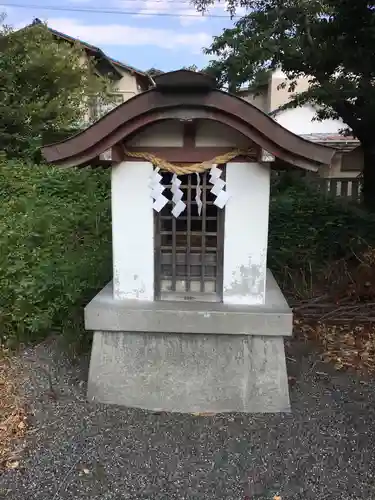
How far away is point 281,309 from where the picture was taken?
3619 mm

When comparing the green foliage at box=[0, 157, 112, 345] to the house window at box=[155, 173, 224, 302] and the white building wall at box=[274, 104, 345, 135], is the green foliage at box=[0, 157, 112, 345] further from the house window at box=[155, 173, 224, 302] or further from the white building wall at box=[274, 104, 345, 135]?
the white building wall at box=[274, 104, 345, 135]

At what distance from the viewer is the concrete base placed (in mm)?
3590

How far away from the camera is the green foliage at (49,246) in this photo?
4.84m

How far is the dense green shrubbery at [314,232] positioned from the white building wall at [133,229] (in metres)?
2.94

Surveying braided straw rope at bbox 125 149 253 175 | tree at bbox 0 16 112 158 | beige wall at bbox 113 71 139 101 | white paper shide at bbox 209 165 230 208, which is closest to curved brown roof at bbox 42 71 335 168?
braided straw rope at bbox 125 149 253 175

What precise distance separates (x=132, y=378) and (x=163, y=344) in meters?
0.37

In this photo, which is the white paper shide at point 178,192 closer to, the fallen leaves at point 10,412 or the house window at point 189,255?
the house window at point 189,255

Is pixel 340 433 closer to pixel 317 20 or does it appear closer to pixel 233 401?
pixel 233 401

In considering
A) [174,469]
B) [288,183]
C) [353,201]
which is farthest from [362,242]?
[174,469]

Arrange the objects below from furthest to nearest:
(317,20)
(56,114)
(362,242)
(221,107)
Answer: (56,114) → (362,242) → (317,20) → (221,107)

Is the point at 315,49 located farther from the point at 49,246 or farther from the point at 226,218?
the point at 49,246

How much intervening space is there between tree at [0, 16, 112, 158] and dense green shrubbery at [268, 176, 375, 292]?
5.06 meters

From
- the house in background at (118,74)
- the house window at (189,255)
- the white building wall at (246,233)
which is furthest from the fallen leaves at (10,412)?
the house in background at (118,74)

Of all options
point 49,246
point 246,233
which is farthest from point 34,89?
point 246,233
